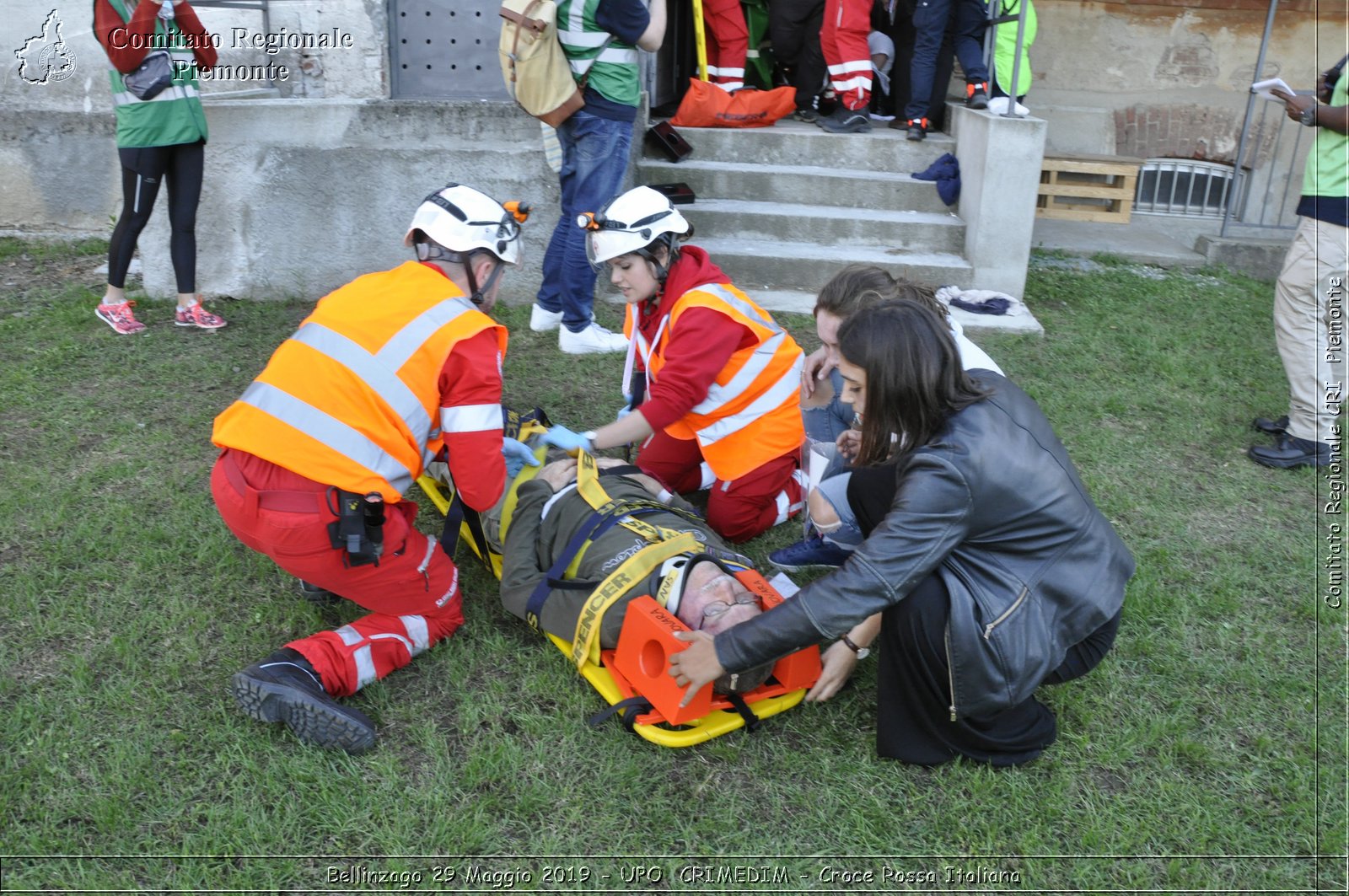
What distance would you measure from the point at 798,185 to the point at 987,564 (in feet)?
17.6

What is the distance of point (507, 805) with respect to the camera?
2803 millimetres

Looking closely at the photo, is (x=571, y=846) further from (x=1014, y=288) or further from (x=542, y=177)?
(x=1014, y=288)

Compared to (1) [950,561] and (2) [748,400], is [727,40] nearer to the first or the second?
(2) [748,400]

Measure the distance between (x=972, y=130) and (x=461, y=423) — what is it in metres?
5.27

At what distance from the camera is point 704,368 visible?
3936 mm

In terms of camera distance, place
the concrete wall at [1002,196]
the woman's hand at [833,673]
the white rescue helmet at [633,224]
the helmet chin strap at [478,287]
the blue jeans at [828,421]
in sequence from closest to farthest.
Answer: the woman's hand at [833,673] → the helmet chin strap at [478,287] → the white rescue helmet at [633,224] → the blue jeans at [828,421] → the concrete wall at [1002,196]

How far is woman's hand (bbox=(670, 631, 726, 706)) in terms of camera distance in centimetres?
265

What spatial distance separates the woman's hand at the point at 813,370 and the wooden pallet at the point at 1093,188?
15.6ft

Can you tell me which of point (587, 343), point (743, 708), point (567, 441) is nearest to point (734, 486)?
point (567, 441)

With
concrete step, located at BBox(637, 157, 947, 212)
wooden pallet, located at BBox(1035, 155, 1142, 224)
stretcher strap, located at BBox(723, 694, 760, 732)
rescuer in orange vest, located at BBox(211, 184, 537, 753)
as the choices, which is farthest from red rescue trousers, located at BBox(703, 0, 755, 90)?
stretcher strap, located at BBox(723, 694, 760, 732)

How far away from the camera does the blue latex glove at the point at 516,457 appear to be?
3.76 m

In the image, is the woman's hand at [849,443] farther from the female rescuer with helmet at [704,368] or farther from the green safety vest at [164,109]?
the green safety vest at [164,109]

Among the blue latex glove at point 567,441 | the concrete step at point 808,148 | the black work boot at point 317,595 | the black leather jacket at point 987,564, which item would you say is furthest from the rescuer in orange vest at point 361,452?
the concrete step at point 808,148

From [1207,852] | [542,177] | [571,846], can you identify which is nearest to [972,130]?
[542,177]
